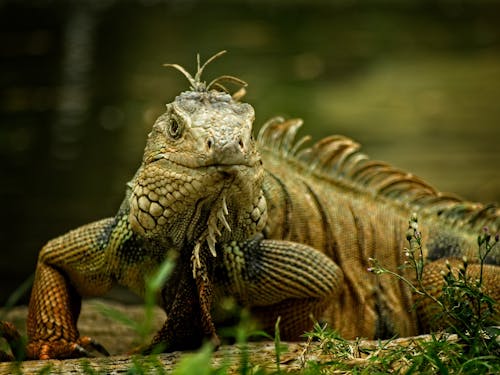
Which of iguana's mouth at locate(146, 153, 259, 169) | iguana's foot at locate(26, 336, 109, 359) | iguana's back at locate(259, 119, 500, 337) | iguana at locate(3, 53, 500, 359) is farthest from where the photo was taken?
iguana's back at locate(259, 119, 500, 337)

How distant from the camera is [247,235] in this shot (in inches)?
185

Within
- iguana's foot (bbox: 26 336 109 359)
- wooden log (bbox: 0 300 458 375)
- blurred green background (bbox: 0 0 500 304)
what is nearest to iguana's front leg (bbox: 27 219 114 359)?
iguana's foot (bbox: 26 336 109 359)

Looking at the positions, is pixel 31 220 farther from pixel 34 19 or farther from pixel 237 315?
pixel 34 19

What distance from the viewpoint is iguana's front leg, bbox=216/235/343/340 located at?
17.1 feet

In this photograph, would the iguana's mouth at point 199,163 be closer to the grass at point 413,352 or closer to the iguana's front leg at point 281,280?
the grass at point 413,352

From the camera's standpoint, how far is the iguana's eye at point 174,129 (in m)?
4.45

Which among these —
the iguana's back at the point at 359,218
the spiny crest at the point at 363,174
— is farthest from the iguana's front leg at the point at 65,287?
the spiny crest at the point at 363,174

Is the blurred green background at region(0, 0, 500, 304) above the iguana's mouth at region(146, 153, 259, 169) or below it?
above

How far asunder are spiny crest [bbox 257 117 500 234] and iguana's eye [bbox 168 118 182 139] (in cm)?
171

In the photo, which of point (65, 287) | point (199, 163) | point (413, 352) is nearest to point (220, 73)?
point (65, 287)

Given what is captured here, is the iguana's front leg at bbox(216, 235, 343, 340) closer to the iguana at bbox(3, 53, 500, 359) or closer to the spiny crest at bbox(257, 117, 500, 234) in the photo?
the iguana at bbox(3, 53, 500, 359)

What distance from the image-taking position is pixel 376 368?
414cm

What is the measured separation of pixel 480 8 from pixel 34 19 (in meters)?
12.9

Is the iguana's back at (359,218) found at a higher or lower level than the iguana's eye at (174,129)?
lower
